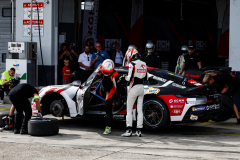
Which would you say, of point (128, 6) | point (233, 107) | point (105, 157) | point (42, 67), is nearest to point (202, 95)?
point (233, 107)

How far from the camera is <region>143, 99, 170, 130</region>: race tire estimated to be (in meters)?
8.52

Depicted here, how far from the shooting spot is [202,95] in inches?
339

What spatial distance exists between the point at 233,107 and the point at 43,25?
7.25 m

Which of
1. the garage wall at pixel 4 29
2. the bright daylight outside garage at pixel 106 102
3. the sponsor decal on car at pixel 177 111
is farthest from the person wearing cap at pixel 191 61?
the garage wall at pixel 4 29

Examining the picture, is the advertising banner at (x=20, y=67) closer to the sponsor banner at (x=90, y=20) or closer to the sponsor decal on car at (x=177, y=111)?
the sponsor banner at (x=90, y=20)

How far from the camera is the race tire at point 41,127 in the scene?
8.42 m

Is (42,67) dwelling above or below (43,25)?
below

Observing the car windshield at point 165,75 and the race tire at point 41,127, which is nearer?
the race tire at point 41,127

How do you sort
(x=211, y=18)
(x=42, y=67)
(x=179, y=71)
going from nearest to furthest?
(x=179, y=71) < (x=42, y=67) < (x=211, y=18)

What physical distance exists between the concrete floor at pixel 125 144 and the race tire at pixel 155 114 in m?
0.22

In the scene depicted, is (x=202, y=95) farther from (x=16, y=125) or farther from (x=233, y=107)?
(x=16, y=125)

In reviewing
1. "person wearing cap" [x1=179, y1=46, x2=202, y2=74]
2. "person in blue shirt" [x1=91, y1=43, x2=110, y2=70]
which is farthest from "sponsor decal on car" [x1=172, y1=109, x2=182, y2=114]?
"person in blue shirt" [x1=91, y1=43, x2=110, y2=70]

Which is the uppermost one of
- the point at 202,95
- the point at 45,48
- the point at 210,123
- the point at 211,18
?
the point at 211,18

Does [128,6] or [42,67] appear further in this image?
[128,6]
